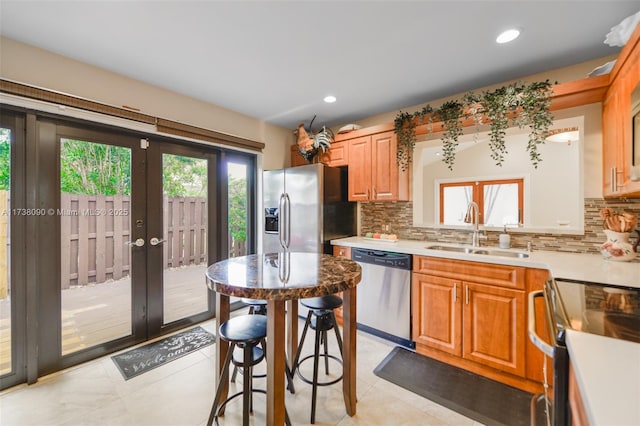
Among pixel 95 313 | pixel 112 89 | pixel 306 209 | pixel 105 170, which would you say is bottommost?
pixel 95 313

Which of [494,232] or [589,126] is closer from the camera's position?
[589,126]

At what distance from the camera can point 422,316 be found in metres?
2.45

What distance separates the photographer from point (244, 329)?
1.50 meters

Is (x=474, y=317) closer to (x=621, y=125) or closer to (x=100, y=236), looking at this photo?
(x=621, y=125)

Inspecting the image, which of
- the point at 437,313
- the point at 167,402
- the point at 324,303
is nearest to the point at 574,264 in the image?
the point at 437,313

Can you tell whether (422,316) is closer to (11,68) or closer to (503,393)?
(503,393)

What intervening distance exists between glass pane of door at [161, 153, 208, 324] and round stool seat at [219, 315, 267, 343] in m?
1.65

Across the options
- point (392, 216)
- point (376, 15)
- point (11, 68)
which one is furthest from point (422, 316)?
point (11, 68)

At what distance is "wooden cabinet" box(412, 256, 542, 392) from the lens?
199cm

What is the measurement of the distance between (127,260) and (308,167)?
2.02 metres

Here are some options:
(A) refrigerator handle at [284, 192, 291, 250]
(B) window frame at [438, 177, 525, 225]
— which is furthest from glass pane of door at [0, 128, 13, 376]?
(B) window frame at [438, 177, 525, 225]

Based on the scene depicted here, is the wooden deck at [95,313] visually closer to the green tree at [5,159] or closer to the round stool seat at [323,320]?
the green tree at [5,159]

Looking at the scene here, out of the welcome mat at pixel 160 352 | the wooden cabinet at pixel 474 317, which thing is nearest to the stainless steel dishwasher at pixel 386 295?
the wooden cabinet at pixel 474 317

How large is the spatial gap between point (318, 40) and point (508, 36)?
1.30 metres
